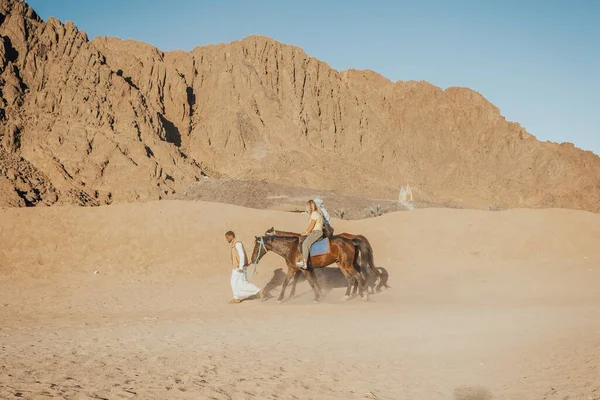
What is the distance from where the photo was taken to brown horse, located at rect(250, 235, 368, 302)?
Answer: 13227mm

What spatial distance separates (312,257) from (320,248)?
1.10 feet

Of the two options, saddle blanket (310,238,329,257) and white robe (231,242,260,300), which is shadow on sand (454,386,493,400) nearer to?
saddle blanket (310,238,329,257)

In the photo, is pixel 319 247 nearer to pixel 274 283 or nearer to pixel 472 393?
pixel 274 283

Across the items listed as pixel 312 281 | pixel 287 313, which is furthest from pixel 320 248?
pixel 287 313

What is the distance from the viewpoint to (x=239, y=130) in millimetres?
90000

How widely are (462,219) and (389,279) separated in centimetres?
678

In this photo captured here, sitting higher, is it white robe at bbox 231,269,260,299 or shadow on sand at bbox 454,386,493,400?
white robe at bbox 231,269,260,299

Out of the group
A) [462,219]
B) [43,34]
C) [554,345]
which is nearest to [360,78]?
[43,34]

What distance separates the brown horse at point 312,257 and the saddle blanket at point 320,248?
0.10 meters

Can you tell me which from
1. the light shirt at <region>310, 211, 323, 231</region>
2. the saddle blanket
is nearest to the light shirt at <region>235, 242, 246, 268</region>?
the saddle blanket

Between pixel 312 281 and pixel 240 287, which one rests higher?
pixel 312 281

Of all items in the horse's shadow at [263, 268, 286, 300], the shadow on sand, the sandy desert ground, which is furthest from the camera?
the horse's shadow at [263, 268, 286, 300]

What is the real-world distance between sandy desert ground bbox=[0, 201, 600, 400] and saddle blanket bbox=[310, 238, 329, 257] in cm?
148

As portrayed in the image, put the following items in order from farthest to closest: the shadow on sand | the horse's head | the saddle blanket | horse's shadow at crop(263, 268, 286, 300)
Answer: horse's shadow at crop(263, 268, 286, 300) < the saddle blanket < the horse's head < the shadow on sand
